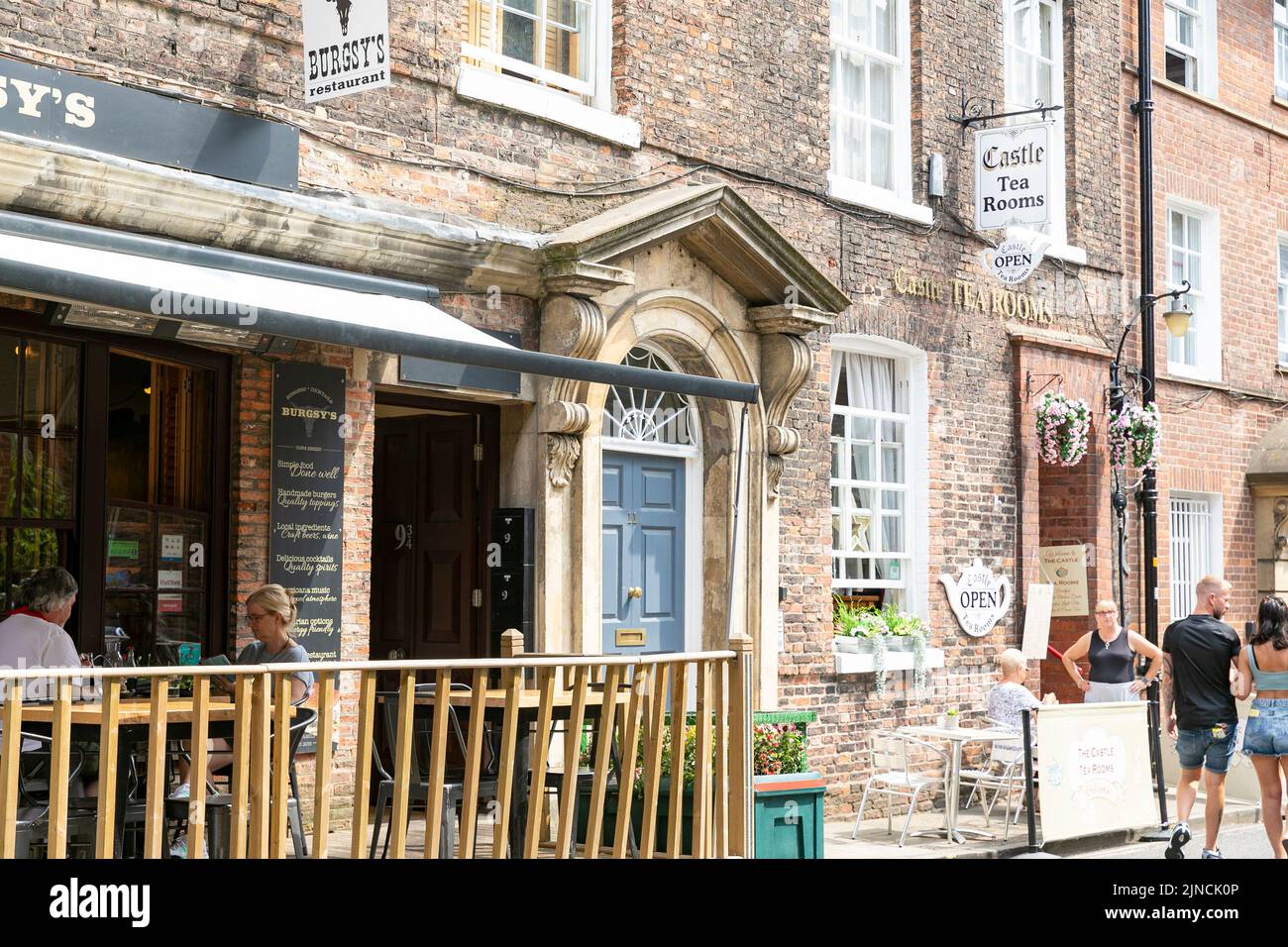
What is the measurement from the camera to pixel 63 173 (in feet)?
23.8

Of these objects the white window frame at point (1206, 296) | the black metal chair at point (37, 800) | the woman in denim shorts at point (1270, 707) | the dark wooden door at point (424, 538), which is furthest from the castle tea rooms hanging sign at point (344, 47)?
the white window frame at point (1206, 296)

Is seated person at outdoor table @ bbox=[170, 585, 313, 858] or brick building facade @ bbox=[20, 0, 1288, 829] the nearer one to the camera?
seated person at outdoor table @ bbox=[170, 585, 313, 858]

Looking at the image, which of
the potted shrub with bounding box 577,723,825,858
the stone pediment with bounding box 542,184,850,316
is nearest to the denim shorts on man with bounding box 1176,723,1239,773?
the potted shrub with bounding box 577,723,825,858

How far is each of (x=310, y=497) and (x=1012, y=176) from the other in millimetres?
6755

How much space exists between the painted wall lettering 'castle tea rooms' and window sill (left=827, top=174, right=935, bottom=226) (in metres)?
0.45

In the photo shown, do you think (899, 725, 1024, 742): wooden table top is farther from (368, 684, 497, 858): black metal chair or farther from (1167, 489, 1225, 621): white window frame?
(1167, 489, 1225, 621): white window frame

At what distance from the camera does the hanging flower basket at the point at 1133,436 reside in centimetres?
1424

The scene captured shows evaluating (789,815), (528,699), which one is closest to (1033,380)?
(789,815)

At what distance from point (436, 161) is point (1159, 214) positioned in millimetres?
8709

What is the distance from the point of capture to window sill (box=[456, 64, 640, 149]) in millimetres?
9513

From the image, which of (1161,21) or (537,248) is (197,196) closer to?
(537,248)

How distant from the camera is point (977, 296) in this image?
43.6 ft

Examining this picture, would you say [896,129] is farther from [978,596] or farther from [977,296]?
[978,596]
